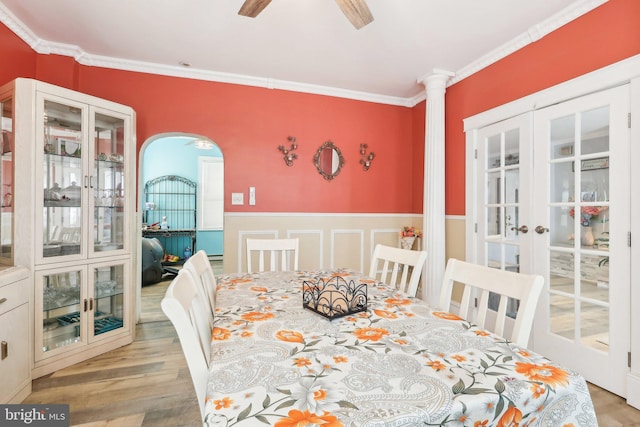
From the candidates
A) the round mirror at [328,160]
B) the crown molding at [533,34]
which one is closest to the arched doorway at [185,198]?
the round mirror at [328,160]

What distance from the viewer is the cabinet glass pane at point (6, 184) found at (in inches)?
84.4

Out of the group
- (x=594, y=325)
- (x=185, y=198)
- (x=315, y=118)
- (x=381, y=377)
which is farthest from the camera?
(x=185, y=198)

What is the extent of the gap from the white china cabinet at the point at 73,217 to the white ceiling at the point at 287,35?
2.11ft

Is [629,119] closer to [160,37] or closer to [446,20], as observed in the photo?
[446,20]

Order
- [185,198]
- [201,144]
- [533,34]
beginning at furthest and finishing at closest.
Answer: [185,198] < [201,144] < [533,34]

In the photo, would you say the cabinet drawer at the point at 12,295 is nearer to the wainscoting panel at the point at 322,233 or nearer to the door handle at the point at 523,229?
the wainscoting panel at the point at 322,233

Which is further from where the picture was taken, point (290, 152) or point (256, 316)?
point (290, 152)

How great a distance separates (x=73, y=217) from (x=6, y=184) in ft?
1.41

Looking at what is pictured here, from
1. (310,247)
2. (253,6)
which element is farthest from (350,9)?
(310,247)

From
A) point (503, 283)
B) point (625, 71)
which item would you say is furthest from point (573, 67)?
point (503, 283)

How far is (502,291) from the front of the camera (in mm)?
1201

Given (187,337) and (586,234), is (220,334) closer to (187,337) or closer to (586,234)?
(187,337)

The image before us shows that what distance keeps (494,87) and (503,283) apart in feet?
7.77

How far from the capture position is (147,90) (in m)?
3.19
